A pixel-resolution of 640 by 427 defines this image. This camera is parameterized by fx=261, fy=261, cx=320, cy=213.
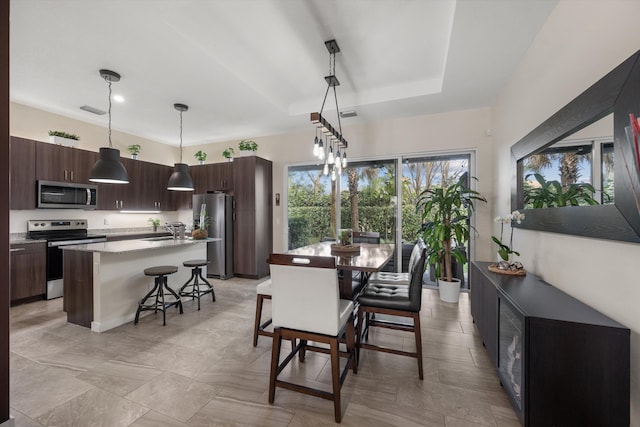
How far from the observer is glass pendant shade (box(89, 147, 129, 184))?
3201 mm

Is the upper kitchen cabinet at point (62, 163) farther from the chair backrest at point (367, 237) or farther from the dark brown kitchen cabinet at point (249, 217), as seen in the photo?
the chair backrest at point (367, 237)

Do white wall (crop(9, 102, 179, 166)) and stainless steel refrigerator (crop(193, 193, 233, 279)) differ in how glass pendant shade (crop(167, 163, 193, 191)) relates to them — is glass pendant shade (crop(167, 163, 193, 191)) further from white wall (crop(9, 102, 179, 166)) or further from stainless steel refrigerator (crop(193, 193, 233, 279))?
white wall (crop(9, 102, 179, 166))

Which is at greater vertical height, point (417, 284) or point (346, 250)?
point (346, 250)

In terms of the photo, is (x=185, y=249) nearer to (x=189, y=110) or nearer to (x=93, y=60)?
(x=189, y=110)

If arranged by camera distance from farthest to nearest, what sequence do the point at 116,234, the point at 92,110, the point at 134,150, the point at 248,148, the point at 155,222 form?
the point at 155,222
the point at 134,150
the point at 248,148
the point at 116,234
the point at 92,110

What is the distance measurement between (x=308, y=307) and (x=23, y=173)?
470 centimetres

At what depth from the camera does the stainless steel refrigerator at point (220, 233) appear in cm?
500

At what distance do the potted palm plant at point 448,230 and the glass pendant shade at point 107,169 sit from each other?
162 inches

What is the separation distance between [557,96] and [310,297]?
7.73 ft

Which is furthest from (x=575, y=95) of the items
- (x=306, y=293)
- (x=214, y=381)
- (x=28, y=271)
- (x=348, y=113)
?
(x=28, y=271)

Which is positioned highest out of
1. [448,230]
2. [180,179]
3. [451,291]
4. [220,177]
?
[220,177]

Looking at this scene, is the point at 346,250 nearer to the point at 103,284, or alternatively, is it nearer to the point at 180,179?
the point at 103,284

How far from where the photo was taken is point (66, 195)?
13.6 ft

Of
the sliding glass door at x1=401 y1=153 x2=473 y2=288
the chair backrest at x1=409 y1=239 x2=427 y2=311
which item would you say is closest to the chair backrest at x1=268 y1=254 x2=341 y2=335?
the chair backrest at x1=409 y1=239 x2=427 y2=311
